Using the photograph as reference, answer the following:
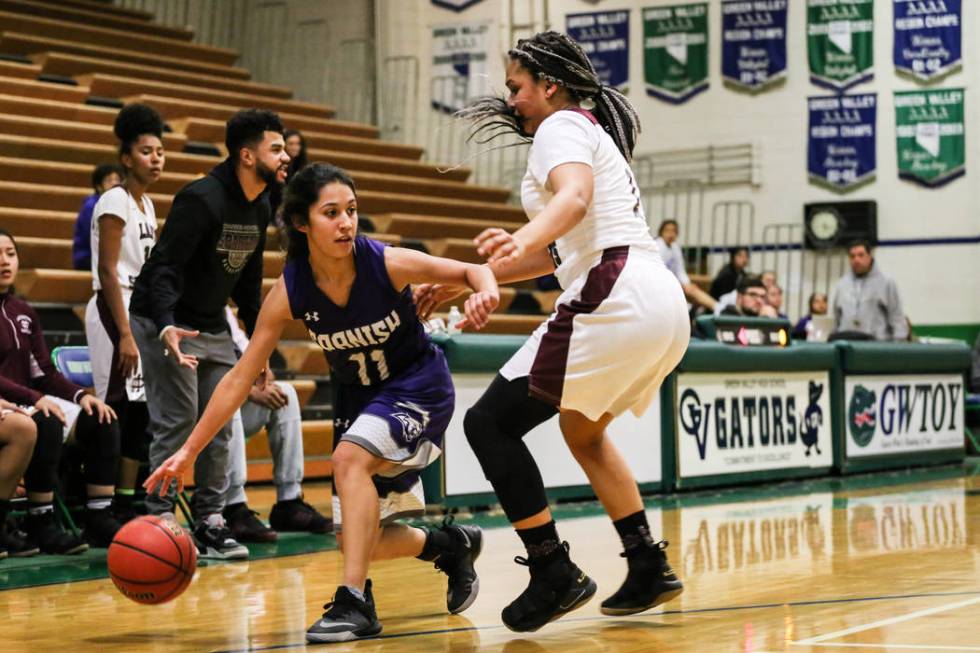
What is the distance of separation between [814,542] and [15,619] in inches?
134

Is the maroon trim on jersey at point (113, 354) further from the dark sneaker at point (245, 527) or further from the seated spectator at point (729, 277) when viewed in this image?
the seated spectator at point (729, 277)

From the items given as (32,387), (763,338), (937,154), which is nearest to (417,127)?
(937,154)

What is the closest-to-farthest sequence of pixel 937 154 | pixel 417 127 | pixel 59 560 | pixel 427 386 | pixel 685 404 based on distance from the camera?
pixel 427 386 < pixel 59 560 < pixel 685 404 < pixel 937 154 < pixel 417 127

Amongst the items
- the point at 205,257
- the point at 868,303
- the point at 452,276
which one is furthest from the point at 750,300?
the point at 452,276

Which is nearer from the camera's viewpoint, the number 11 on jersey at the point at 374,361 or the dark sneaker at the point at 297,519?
the number 11 on jersey at the point at 374,361

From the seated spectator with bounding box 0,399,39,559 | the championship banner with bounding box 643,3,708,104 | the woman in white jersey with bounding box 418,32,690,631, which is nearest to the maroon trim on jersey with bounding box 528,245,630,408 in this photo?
the woman in white jersey with bounding box 418,32,690,631

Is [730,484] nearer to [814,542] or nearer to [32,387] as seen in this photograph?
[814,542]

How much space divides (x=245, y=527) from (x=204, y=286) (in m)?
1.27

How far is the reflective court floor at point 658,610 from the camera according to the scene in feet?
12.6

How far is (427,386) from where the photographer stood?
4.28m

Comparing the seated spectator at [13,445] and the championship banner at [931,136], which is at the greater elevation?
the championship banner at [931,136]

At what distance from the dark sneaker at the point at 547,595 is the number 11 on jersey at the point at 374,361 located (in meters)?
0.69

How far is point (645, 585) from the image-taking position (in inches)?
165

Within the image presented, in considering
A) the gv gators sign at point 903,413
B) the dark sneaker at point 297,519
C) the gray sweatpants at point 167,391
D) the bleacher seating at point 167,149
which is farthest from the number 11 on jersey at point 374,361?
the gv gators sign at point 903,413
